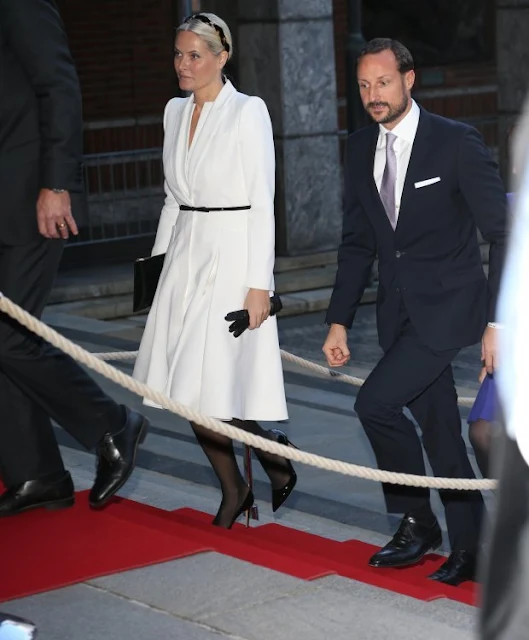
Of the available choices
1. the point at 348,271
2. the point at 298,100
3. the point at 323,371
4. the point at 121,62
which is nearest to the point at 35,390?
the point at 348,271

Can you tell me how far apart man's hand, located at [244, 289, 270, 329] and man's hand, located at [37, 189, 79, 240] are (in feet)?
2.19

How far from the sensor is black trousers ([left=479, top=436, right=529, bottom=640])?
200 centimetres

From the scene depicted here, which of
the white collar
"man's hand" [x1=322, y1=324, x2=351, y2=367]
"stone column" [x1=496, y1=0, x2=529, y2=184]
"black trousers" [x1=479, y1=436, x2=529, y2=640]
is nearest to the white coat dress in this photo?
"man's hand" [x1=322, y1=324, x2=351, y2=367]

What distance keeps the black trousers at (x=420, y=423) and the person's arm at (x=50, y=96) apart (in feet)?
3.55

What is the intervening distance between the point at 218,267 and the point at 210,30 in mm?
774

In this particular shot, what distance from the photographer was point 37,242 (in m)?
4.68

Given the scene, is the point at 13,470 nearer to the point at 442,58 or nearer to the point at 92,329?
the point at 92,329

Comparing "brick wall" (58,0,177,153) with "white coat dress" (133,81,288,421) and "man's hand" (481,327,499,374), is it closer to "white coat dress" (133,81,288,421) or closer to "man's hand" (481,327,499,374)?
"white coat dress" (133,81,288,421)

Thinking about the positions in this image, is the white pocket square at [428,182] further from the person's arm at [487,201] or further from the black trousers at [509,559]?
the black trousers at [509,559]

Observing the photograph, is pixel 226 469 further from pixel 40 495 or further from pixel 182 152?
pixel 182 152

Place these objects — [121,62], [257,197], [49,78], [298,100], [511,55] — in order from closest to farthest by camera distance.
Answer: [49,78], [257,197], [298,100], [511,55], [121,62]

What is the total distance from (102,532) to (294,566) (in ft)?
2.29

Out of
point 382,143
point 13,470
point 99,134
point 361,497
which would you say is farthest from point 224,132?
point 99,134

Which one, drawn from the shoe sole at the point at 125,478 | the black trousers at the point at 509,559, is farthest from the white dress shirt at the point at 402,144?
Answer: the black trousers at the point at 509,559
